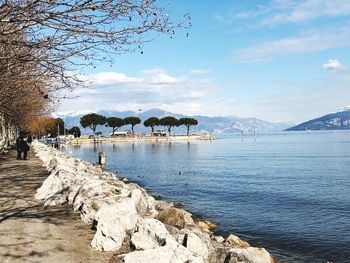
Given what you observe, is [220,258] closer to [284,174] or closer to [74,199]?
[74,199]

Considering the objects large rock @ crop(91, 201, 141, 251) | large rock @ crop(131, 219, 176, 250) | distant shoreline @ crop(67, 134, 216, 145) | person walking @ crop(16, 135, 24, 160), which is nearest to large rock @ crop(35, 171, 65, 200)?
large rock @ crop(91, 201, 141, 251)

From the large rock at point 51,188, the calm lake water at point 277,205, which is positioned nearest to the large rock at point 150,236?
the large rock at point 51,188

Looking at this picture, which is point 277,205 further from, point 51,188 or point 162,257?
point 162,257

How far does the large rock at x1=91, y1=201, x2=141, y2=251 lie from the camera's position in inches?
372

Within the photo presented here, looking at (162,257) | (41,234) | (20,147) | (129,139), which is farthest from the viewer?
(129,139)

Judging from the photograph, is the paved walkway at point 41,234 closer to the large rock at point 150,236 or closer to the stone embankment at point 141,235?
the stone embankment at point 141,235

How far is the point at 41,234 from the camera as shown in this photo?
409 inches

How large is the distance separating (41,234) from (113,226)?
6.61 feet

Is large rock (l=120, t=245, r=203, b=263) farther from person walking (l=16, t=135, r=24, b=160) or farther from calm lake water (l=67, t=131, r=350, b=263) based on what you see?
person walking (l=16, t=135, r=24, b=160)

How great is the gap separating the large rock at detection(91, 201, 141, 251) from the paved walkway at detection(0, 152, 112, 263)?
25cm

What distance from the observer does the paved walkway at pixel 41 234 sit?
29.1 ft

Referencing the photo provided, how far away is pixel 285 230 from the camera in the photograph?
2061 centimetres

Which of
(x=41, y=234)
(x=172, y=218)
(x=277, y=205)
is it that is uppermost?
(x=41, y=234)

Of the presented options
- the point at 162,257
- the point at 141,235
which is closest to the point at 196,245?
the point at 141,235
